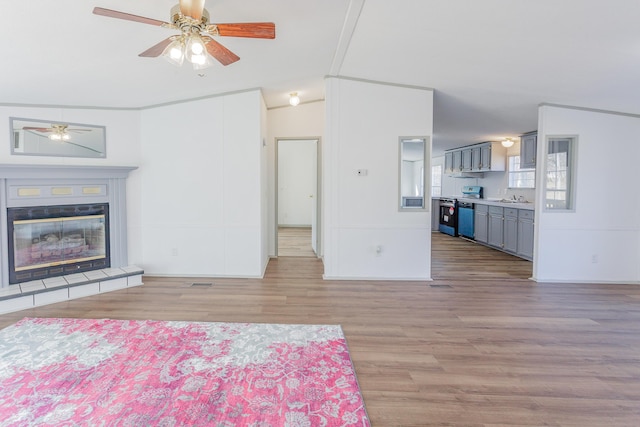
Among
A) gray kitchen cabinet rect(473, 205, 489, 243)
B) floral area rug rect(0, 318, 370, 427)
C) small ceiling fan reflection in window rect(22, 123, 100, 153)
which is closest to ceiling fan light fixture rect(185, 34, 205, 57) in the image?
floral area rug rect(0, 318, 370, 427)

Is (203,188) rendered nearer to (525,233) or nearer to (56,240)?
(56,240)

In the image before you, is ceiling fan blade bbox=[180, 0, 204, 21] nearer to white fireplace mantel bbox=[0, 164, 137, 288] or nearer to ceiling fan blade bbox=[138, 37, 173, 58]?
ceiling fan blade bbox=[138, 37, 173, 58]

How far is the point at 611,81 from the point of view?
11.6 ft

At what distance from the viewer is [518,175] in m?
7.33

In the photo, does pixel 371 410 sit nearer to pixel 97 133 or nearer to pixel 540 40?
pixel 540 40

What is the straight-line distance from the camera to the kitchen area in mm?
6059

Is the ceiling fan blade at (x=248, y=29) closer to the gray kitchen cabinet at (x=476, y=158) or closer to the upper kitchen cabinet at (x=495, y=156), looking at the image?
the upper kitchen cabinet at (x=495, y=156)

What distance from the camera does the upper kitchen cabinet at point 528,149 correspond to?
245 inches

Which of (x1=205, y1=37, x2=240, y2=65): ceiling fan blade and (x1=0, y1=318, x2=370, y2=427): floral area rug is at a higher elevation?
(x1=205, y1=37, x2=240, y2=65): ceiling fan blade

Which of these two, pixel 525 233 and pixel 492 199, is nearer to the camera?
pixel 525 233

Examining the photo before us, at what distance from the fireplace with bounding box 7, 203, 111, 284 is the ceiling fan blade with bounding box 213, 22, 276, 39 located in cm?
325

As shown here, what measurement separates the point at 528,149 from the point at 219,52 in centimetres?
609

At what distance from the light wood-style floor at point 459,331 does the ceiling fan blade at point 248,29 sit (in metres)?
2.40

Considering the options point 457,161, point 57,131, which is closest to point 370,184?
point 57,131
